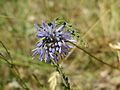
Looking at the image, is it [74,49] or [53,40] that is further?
[74,49]

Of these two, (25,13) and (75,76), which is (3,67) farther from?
(25,13)

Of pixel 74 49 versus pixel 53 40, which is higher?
pixel 74 49

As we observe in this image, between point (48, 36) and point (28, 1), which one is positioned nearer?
point (48, 36)

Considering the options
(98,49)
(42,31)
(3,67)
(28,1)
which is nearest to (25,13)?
(28,1)

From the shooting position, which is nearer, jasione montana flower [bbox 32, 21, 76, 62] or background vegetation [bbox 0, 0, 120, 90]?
jasione montana flower [bbox 32, 21, 76, 62]

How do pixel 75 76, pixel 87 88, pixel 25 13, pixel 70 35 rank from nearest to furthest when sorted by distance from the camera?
1. pixel 70 35
2. pixel 87 88
3. pixel 75 76
4. pixel 25 13
